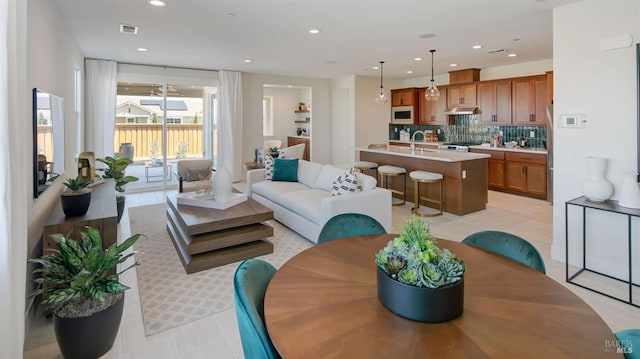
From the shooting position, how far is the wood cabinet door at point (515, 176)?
21.5 feet

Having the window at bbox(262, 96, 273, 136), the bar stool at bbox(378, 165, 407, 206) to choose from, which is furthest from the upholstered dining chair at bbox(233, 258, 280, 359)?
the window at bbox(262, 96, 273, 136)

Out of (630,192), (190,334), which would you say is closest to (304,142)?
(630,192)

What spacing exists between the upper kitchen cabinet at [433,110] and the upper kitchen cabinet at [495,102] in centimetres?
91

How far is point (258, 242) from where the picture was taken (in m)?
3.84

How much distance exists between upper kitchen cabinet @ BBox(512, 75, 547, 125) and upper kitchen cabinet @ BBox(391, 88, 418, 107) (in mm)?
2437

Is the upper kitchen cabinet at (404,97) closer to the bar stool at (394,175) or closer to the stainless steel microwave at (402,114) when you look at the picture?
the stainless steel microwave at (402,114)

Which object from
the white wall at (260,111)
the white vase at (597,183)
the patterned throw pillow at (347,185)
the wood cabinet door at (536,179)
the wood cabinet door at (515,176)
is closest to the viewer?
the white vase at (597,183)

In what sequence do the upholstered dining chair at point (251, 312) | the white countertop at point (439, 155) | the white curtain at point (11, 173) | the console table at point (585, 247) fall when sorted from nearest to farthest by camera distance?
the upholstered dining chair at point (251, 312), the white curtain at point (11, 173), the console table at point (585, 247), the white countertop at point (439, 155)

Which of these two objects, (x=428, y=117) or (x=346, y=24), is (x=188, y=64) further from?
(x=428, y=117)

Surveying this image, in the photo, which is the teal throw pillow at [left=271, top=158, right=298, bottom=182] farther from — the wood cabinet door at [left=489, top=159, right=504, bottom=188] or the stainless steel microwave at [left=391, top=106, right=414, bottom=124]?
the stainless steel microwave at [left=391, top=106, right=414, bottom=124]

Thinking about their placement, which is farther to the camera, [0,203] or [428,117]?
[428,117]

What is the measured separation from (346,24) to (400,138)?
5.73 m

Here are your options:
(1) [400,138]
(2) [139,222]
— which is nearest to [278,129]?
(1) [400,138]

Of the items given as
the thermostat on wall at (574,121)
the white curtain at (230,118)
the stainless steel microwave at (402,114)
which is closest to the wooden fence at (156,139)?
the white curtain at (230,118)
